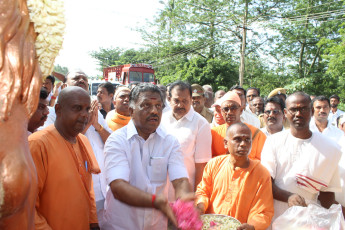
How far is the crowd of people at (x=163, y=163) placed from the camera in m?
1.87

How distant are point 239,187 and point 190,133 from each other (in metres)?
0.90

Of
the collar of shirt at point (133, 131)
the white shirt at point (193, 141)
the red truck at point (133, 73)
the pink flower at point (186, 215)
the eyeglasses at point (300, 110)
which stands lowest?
the pink flower at point (186, 215)

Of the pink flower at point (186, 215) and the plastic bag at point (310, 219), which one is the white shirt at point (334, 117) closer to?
→ the plastic bag at point (310, 219)

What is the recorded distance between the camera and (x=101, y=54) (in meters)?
41.8

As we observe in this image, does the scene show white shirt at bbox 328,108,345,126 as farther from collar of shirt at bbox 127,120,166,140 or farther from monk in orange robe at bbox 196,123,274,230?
collar of shirt at bbox 127,120,166,140

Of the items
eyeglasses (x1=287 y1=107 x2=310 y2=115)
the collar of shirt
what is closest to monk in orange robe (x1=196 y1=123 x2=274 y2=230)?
eyeglasses (x1=287 y1=107 x2=310 y2=115)

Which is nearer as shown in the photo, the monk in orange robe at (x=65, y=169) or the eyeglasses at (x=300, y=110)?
the monk in orange robe at (x=65, y=169)

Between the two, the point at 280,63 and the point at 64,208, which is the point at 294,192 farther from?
the point at 280,63

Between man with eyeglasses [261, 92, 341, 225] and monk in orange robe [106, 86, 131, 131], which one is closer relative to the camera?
man with eyeglasses [261, 92, 341, 225]

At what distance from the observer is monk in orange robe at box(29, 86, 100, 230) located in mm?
1801

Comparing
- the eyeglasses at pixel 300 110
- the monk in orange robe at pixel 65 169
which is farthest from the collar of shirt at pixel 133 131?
the eyeglasses at pixel 300 110

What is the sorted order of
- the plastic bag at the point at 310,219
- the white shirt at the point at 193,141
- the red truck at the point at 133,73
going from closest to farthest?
the plastic bag at the point at 310,219 → the white shirt at the point at 193,141 → the red truck at the point at 133,73

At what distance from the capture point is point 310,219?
2.39m

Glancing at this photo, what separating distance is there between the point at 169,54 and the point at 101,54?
1913 cm
